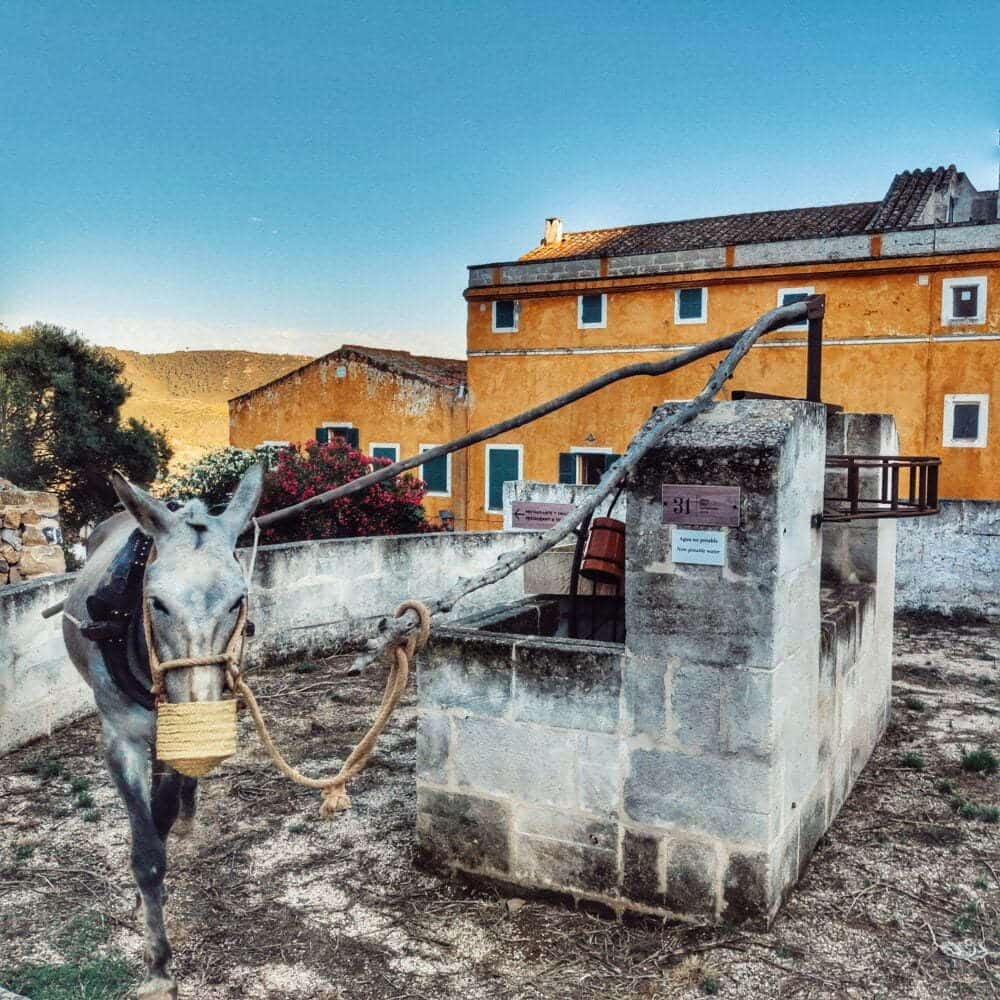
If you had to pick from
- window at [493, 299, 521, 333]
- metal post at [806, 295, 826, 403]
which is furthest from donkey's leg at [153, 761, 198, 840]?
window at [493, 299, 521, 333]

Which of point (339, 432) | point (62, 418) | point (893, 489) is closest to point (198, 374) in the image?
point (62, 418)

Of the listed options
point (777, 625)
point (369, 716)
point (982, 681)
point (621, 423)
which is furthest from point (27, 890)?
point (621, 423)

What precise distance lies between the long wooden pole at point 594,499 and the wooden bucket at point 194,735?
378 mm

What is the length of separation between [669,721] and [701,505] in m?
0.97

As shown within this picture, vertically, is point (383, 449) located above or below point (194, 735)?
above

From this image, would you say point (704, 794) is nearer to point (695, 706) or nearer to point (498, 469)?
point (695, 706)

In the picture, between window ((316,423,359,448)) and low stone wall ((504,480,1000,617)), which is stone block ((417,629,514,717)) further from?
window ((316,423,359,448))

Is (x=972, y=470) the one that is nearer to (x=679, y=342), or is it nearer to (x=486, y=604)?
(x=679, y=342)

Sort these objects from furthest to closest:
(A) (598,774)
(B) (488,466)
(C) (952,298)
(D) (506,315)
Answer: (D) (506,315)
(B) (488,466)
(C) (952,298)
(A) (598,774)

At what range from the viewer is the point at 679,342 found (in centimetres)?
2186

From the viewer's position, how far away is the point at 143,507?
103 inches

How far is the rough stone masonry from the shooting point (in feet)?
13.0

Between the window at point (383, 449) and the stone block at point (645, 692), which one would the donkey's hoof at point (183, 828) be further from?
the window at point (383, 449)

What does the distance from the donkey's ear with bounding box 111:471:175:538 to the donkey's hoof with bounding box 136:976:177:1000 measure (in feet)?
6.13
